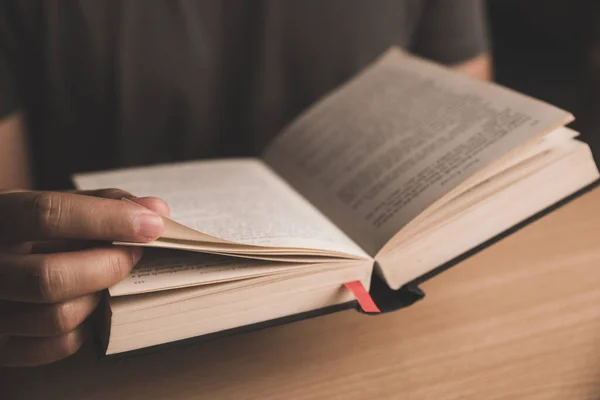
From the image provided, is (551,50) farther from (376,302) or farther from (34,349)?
(34,349)

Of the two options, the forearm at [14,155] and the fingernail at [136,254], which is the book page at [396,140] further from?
the forearm at [14,155]

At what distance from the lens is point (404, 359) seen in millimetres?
526

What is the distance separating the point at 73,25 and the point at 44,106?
13 cm

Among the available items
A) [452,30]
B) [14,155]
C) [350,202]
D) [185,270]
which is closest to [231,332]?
[185,270]

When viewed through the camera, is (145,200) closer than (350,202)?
Yes

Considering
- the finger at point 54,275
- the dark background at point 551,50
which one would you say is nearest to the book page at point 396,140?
the finger at point 54,275

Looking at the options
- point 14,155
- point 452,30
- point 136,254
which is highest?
point 452,30

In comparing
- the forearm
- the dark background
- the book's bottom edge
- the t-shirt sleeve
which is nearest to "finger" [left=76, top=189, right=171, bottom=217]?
the book's bottom edge

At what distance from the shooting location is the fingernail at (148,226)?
0.43 meters

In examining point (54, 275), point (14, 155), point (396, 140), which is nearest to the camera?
point (54, 275)

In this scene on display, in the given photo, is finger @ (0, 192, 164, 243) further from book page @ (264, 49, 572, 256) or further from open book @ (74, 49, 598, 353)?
book page @ (264, 49, 572, 256)

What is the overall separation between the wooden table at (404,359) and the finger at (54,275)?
0.33 ft

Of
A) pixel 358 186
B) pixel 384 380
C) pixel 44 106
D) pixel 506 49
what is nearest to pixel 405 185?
pixel 358 186

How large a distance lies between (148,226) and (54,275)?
0.24 feet
